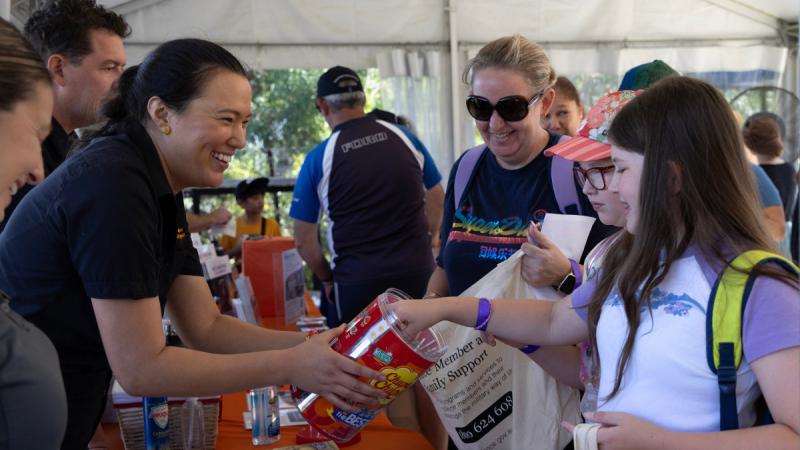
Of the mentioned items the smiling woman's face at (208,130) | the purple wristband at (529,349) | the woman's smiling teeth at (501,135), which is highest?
the smiling woman's face at (208,130)

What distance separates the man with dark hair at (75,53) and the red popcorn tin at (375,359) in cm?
128

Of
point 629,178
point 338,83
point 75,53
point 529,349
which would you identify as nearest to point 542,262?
point 529,349

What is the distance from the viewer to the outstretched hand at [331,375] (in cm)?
137

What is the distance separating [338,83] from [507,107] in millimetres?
2003

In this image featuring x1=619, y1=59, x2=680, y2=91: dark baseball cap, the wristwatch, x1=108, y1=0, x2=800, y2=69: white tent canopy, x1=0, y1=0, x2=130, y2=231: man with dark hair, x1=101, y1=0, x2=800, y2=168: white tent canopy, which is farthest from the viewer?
x1=101, y1=0, x2=800, y2=168: white tent canopy

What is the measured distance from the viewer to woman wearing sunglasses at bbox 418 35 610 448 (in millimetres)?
2035

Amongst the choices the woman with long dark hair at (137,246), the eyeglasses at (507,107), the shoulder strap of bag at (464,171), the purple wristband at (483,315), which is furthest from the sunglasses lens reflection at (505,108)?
the woman with long dark hair at (137,246)

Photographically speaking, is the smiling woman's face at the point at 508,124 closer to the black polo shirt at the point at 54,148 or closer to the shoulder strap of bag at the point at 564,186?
the shoulder strap of bag at the point at 564,186

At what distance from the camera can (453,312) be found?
158cm

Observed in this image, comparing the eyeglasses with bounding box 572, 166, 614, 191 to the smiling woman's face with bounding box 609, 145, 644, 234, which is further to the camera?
the eyeglasses with bounding box 572, 166, 614, 191

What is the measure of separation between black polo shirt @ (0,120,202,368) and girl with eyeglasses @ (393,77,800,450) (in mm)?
793

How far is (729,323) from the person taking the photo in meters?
1.13

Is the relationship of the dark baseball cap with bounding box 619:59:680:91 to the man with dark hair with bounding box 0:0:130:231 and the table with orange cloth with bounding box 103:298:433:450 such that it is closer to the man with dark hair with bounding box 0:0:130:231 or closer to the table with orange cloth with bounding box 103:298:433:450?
the table with orange cloth with bounding box 103:298:433:450

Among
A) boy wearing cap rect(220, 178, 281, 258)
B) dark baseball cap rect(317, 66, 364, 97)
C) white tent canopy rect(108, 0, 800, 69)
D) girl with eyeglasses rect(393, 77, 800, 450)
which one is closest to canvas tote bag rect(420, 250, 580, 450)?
girl with eyeglasses rect(393, 77, 800, 450)
